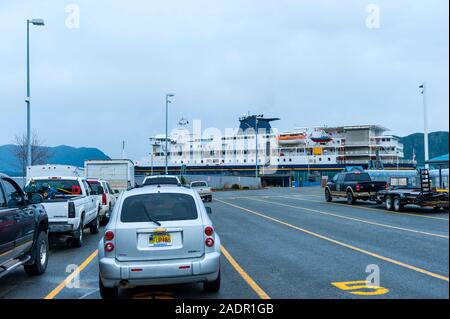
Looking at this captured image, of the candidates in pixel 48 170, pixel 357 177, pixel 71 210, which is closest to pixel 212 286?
pixel 71 210

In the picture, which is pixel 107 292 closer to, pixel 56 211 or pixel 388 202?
pixel 56 211

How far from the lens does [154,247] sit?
6.00m

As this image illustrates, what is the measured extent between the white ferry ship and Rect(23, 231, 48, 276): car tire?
221ft

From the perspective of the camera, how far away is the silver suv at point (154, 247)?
5898 millimetres

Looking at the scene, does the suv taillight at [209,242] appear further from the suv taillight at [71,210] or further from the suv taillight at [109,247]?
the suv taillight at [71,210]

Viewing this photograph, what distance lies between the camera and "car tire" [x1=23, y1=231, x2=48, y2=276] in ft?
26.7

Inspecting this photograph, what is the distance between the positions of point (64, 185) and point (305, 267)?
24.9 feet

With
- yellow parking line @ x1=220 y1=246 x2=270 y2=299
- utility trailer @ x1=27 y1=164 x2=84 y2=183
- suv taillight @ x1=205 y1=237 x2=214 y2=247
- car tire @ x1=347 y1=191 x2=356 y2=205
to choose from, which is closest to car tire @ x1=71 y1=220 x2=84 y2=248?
yellow parking line @ x1=220 y1=246 x2=270 y2=299

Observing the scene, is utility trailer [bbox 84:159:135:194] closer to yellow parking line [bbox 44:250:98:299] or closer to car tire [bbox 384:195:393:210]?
car tire [bbox 384:195:393:210]

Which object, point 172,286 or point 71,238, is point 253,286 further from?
point 71,238

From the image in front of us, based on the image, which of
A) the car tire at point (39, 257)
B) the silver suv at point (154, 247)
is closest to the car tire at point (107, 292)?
the silver suv at point (154, 247)

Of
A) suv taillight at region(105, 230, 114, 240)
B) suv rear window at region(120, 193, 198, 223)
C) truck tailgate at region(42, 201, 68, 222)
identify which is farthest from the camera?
truck tailgate at region(42, 201, 68, 222)

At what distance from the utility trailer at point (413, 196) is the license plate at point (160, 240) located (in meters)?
5.90

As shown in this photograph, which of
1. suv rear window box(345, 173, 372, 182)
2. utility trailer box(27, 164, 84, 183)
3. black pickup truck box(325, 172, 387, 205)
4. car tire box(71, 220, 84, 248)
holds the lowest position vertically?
car tire box(71, 220, 84, 248)
